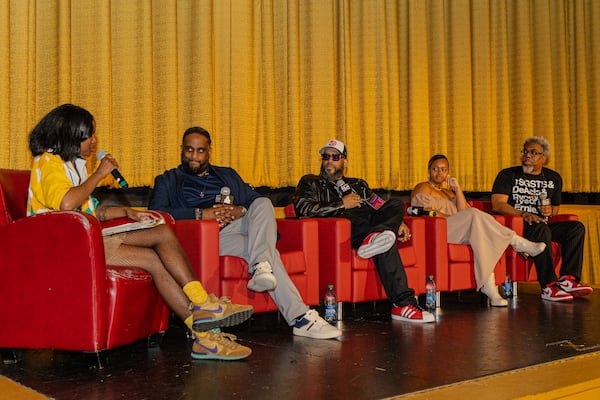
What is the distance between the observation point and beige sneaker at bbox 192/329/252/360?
272 centimetres

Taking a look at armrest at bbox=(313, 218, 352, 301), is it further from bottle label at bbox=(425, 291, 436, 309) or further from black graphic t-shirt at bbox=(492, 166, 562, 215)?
black graphic t-shirt at bbox=(492, 166, 562, 215)

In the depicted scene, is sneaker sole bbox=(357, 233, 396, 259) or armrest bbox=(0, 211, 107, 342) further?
sneaker sole bbox=(357, 233, 396, 259)

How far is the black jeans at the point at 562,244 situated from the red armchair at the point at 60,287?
3.13 m

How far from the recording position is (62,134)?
8.98 feet

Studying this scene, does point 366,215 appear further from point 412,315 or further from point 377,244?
point 412,315

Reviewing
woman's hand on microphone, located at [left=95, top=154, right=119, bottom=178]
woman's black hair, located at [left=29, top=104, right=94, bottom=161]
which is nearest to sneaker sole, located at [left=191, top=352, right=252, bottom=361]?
woman's hand on microphone, located at [left=95, top=154, right=119, bottom=178]

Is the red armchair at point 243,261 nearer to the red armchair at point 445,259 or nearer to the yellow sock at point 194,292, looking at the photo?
the yellow sock at point 194,292

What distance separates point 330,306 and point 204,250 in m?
0.84

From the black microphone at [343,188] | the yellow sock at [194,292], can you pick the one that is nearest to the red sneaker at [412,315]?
the black microphone at [343,188]

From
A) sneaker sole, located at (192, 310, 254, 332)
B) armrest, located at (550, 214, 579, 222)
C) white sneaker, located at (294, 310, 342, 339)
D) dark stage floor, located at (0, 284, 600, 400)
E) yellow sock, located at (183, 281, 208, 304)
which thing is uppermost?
armrest, located at (550, 214, 579, 222)

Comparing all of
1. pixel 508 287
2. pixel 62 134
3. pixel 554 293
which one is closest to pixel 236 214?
pixel 62 134

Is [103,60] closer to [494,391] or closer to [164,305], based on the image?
[164,305]

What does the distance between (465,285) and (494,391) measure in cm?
227

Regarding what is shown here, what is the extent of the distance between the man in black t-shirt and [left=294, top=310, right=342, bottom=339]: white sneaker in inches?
84.3
